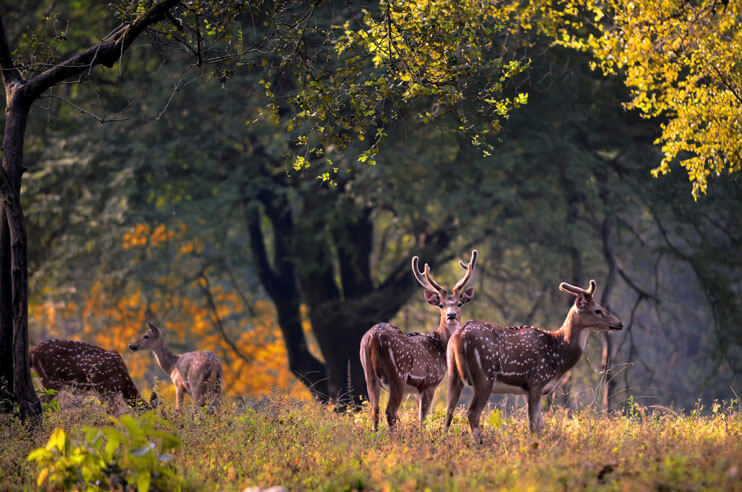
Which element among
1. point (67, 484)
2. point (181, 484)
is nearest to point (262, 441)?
point (181, 484)

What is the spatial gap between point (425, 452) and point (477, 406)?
1235 millimetres

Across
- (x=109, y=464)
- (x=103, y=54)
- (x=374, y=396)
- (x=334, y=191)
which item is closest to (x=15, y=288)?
(x=103, y=54)

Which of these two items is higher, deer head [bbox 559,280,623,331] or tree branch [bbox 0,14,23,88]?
tree branch [bbox 0,14,23,88]

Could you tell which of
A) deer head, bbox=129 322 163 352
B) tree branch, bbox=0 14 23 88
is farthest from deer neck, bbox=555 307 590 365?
Result: tree branch, bbox=0 14 23 88

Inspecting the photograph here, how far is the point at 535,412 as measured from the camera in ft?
33.8

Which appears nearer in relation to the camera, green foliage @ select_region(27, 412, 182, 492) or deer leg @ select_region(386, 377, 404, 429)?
green foliage @ select_region(27, 412, 182, 492)

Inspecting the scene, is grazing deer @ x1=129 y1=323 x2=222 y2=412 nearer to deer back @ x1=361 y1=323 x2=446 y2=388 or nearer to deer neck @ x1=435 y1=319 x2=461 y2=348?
deer back @ x1=361 y1=323 x2=446 y2=388

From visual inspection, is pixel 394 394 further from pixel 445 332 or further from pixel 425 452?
pixel 425 452

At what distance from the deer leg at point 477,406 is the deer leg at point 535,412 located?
0.63 m

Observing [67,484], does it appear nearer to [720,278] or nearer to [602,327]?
[602,327]

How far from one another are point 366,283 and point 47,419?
36.2 ft

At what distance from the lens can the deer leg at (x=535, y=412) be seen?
10.1 meters

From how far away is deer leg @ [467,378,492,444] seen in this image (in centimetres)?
984

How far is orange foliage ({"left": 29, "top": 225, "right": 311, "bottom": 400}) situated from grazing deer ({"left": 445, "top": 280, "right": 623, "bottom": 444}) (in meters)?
11.6
